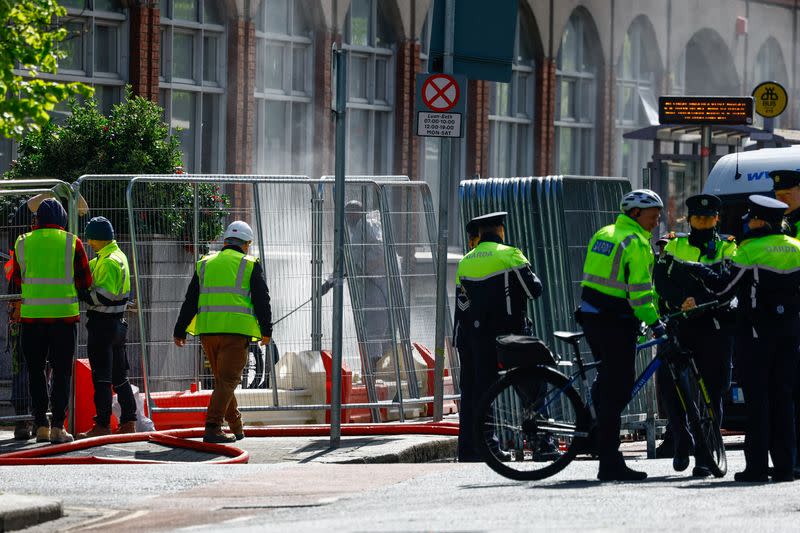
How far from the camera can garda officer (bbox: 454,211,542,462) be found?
12250mm

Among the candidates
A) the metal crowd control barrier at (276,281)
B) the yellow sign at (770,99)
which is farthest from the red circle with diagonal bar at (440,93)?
the yellow sign at (770,99)

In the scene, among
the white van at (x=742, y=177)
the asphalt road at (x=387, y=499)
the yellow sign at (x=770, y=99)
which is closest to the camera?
the asphalt road at (x=387, y=499)

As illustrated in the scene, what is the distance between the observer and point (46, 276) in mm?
13469

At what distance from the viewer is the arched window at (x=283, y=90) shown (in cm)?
2898

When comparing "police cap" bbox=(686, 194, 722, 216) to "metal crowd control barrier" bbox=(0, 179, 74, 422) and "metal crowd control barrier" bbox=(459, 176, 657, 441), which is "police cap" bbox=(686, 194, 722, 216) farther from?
"metal crowd control barrier" bbox=(0, 179, 74, 422)

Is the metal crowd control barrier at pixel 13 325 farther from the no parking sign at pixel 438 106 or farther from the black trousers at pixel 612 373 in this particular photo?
the black trousers at pixel 612 373

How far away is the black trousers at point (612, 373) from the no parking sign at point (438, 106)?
3.95m

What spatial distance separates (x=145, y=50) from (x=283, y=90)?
360cm

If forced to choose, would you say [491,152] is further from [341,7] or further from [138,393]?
[138,393]

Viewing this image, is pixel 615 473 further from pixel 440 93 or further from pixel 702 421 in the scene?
pixel 440 93

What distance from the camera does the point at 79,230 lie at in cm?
1490

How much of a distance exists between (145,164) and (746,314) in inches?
447

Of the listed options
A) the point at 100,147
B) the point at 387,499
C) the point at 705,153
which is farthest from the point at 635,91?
the point at 387,499

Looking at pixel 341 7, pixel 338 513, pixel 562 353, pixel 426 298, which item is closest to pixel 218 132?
pixel 341 7
